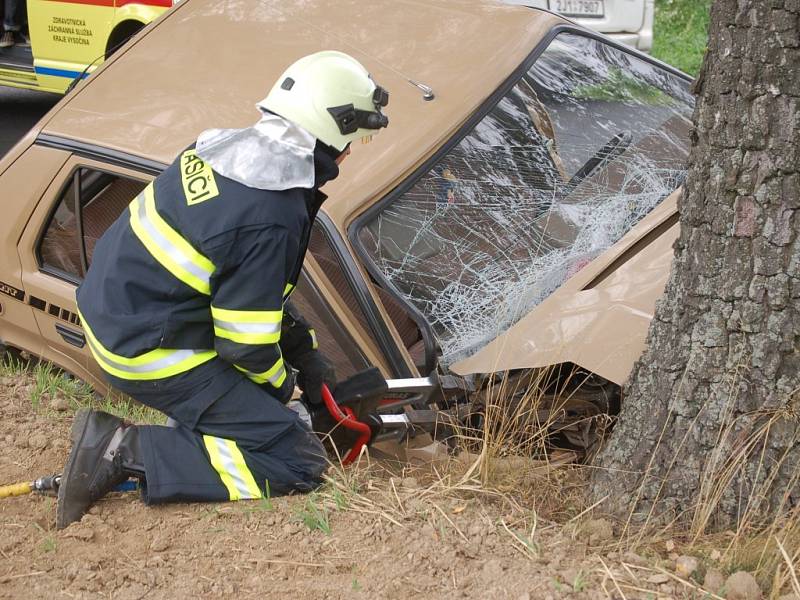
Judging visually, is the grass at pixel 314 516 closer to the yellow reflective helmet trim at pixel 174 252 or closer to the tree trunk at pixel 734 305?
the yellow reflective helmet trim at pixel 174 252

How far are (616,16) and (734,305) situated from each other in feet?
16.9

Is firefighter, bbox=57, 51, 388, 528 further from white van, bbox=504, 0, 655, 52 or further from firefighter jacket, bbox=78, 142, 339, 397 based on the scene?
white van, bbox=504, 0, 655, 52

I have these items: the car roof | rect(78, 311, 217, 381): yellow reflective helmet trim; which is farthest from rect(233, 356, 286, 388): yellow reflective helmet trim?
the car roof

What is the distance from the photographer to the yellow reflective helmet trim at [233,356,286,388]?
273cm

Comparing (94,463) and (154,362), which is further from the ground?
(154,362)

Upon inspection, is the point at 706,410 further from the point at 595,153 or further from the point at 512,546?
the point at 595,153

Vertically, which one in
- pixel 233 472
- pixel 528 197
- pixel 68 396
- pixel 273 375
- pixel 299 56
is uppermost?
pixel 299 56

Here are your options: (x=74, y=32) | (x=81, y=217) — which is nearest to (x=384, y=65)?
(x=81, y=217)

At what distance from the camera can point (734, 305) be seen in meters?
2.32

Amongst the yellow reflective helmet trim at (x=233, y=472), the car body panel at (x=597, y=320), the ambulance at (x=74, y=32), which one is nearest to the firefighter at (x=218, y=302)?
the yellow reflective helmet trim at (x=233, y=472)

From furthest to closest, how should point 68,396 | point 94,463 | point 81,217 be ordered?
point 68,396 → point 81,217 → point 94,463

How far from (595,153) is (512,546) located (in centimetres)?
177

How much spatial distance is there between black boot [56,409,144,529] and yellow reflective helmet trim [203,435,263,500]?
204 mm

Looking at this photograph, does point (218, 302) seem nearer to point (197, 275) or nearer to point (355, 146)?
point (197, 275)
